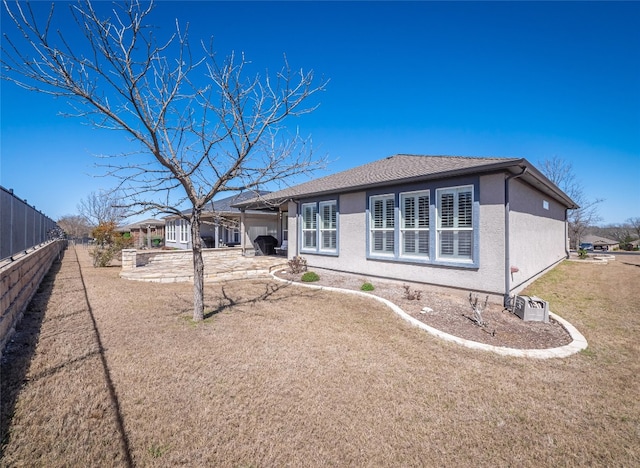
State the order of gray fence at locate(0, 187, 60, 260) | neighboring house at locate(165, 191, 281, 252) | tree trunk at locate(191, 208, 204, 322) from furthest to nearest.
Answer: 1. neighboring house at locate(165, 191, 281, 252)
2. tree trunk at locate(191, 208, 204, 322)
3. gray fence at locate(0, 187, 60, 260)

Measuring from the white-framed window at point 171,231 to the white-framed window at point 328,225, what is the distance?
1900 centimetres

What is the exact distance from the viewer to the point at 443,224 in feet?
26.0

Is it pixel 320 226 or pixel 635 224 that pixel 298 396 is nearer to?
pixel 320 226

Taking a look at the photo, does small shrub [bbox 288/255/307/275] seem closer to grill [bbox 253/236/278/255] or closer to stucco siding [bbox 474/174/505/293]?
grill [bbox 253/236/278/255]

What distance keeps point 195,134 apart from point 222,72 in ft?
3.98

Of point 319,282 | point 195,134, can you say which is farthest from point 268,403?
point 319,282

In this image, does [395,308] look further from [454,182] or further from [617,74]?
[617,74]

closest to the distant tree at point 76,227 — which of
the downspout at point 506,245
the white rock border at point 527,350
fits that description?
the white rock border at point 527,350

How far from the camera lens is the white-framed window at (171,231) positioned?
83.3 feet

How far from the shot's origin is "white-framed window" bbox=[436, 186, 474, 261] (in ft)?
24.4

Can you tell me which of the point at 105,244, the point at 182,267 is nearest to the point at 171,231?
the point at 105,244

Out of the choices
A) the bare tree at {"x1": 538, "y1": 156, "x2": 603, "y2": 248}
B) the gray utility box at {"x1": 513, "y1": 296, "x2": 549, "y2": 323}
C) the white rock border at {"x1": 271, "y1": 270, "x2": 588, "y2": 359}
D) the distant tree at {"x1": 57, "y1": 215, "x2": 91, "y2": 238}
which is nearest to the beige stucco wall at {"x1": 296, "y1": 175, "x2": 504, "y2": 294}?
the gray utility box at {"x1": 513, "y1": 296, "x2": 549, "y2": 323}

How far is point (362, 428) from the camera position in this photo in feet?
Answer: 8.89

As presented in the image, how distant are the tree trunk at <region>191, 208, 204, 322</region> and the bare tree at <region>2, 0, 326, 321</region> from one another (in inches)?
0.8
